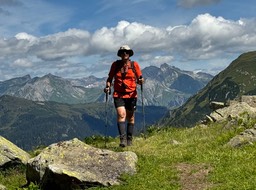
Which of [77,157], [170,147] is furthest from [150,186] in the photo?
[170,147]

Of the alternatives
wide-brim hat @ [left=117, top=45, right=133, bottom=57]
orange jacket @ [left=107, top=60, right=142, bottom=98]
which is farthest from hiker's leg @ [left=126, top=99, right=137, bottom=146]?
wide-brim hat @ [left=117, top=45, right=133, bottom=57]

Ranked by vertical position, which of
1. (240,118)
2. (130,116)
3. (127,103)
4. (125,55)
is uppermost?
(125,55)

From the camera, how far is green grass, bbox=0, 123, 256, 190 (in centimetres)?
1209

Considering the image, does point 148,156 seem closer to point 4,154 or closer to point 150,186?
point 150,186

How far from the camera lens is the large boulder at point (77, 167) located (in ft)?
42.5

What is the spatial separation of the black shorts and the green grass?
205 cm

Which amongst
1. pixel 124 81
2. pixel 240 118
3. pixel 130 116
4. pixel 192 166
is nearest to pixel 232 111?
pixel 240 118

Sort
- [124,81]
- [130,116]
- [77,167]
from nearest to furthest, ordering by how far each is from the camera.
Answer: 1. [77,167]
2. [124,81]
3. [130,116]

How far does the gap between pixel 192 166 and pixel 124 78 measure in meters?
6.04

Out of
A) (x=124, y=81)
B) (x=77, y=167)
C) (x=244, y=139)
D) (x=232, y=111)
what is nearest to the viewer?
(x=77, y=167)

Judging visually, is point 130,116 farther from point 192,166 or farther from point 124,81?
point 192,166

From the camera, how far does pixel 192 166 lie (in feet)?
46.3

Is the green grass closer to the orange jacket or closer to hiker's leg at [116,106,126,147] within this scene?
hiker's leg at [116,106,126,147]

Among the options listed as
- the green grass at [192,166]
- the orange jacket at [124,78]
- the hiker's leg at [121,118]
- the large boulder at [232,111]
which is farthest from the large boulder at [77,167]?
→ the large boulder at [232,111]
